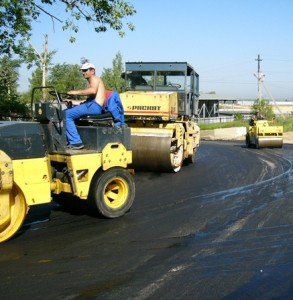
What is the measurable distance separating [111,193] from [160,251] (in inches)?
74.7

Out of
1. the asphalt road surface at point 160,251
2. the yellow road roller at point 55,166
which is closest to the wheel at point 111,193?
the yellow road roller at point 55,166

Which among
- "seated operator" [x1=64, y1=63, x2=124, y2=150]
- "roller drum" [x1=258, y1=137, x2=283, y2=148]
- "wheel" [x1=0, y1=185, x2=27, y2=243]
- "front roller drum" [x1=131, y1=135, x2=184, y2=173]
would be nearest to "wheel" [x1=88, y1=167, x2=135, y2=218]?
"seated operator" [x1=64, y1=63, x2=124, y2=150]

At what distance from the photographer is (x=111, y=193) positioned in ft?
23.0

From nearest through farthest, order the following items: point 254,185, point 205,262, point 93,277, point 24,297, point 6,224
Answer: point 24,297
point 93,277
point 205,262
point 6,224
point 254,185

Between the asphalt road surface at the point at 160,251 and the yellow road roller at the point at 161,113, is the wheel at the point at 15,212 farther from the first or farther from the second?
the yellow road roller at the point at 161,113

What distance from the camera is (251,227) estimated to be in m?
6.40

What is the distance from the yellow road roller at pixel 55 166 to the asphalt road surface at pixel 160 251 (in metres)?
0.32

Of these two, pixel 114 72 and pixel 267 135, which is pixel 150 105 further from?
pixel 114 72

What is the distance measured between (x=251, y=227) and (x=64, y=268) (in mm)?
2784

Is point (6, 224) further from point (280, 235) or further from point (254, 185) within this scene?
point (254, 185)

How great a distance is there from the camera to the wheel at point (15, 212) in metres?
5.49

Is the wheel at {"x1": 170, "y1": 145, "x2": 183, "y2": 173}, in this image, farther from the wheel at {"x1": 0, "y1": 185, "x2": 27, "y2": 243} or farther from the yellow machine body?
the wheel at {"x1": 0, "y1": 185, "x2": 27, "y2": 243}

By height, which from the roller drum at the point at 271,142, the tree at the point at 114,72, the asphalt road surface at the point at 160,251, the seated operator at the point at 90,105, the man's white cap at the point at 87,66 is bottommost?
the asphalt road surface at the point at 160,251

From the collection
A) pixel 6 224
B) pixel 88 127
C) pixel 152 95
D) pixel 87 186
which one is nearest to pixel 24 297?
pixel 6 224
